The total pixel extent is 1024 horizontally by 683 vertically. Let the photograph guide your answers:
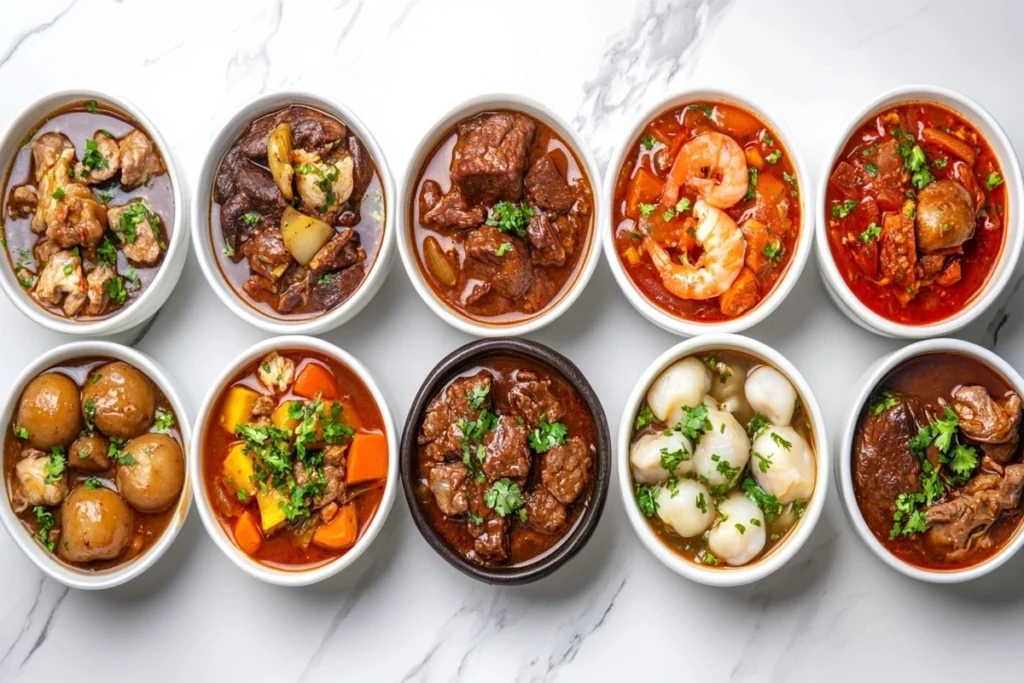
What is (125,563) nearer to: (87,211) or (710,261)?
(87,211)

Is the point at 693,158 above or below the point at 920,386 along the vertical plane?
above

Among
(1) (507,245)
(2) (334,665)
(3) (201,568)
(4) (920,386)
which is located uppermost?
(1) (507,245)

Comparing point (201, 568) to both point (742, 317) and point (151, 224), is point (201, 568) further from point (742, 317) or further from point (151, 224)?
point (742, 317)

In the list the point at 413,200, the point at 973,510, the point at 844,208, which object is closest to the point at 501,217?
the point at 413,200

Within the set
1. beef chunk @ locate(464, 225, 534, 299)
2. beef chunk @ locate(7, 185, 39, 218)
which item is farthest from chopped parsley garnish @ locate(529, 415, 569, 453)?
beef chunk @ locate(7, 185, 39, 218)

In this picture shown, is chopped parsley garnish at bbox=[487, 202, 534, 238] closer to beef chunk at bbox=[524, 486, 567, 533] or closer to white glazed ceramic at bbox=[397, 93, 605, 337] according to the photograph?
white glazed ceramic at bbox=[397, 93, 605, 337]

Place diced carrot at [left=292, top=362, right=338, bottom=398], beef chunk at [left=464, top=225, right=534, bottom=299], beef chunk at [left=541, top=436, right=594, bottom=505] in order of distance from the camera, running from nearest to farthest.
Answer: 1. beef chunk at [left=541, top=436, right=594, bottom=505]
2. beef chunk at [left=464, top=225, right=534, bottom=299]
3. diced carrot at [left=292, top=362, right=338, bottom=398]

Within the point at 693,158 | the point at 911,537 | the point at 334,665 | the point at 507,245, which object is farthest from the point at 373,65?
the point at 911,537
